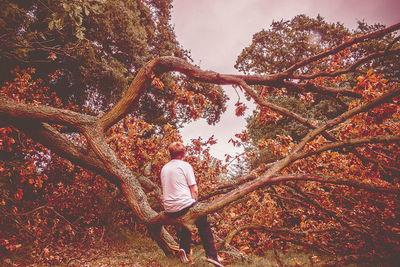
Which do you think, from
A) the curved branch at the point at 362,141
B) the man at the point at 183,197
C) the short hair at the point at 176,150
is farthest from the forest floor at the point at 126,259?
the curved branch at the point at 362,141

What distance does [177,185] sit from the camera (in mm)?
3387

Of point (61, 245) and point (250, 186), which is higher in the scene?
point (250, 186)

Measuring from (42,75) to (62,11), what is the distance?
7491 mm

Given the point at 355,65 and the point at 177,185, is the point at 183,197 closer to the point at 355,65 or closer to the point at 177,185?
the point at 177,185

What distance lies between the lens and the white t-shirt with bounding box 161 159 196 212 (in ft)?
10.5

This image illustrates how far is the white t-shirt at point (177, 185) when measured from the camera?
10.5ft

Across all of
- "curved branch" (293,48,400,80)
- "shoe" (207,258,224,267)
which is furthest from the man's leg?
"curved branch" (293,48,400,80)

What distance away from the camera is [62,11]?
16.8 ft

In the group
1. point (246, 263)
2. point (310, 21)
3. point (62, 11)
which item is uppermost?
point (310, 21)

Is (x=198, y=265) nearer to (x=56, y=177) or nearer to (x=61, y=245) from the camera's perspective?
(x=61, y=245)

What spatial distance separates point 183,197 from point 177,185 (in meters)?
0.23

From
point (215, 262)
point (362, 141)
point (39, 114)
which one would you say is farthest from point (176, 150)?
point (39, 114)

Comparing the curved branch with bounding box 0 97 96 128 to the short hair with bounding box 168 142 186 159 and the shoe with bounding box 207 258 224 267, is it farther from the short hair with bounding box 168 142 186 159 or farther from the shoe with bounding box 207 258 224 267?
the shoe with bounding box 207 258 224 267

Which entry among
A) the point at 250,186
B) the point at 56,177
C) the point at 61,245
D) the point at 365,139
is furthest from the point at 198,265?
the point at 56,177
